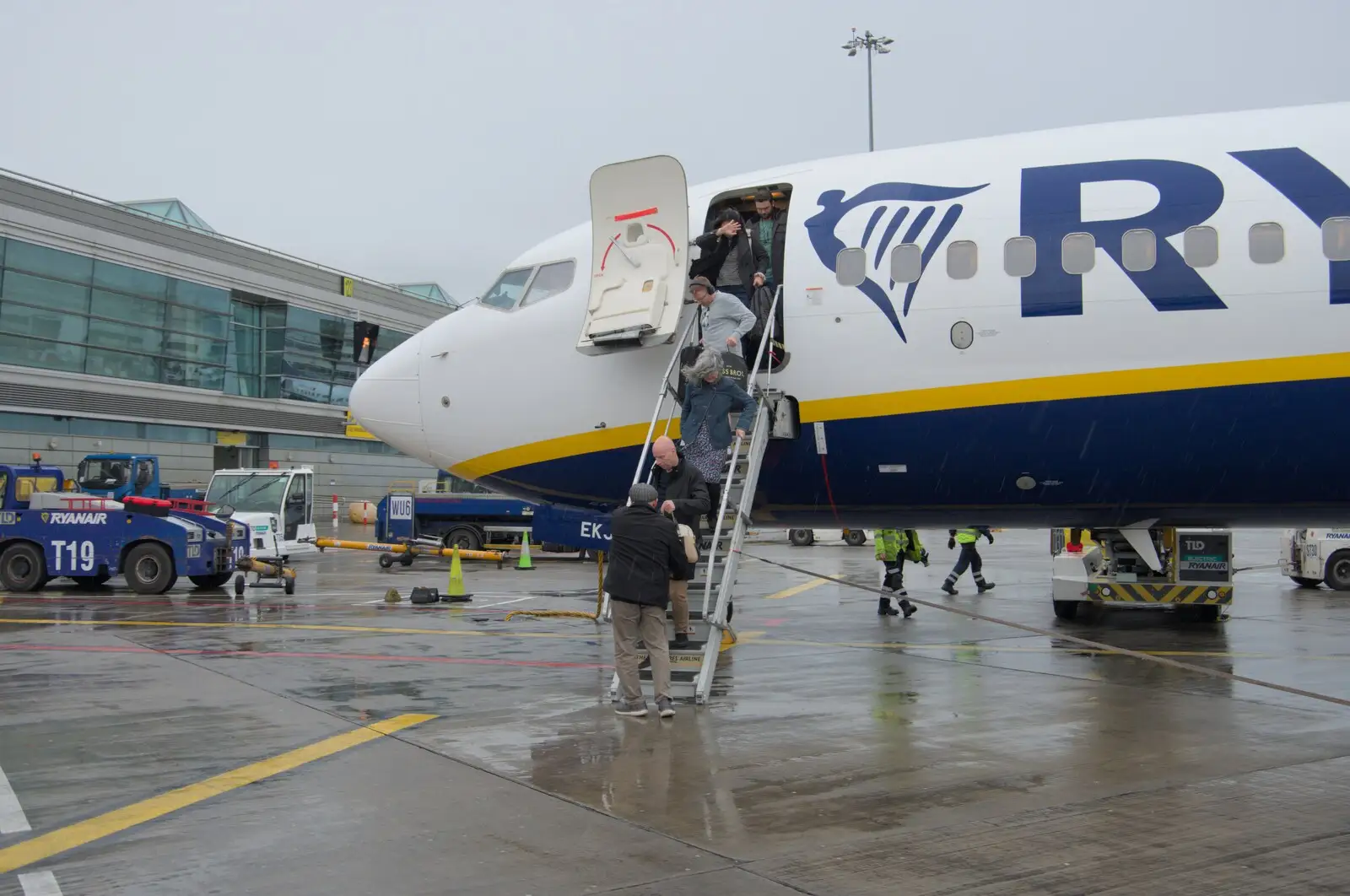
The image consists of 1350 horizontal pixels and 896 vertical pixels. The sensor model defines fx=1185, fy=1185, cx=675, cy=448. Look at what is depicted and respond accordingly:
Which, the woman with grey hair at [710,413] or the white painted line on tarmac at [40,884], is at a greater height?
the woman with grey hair at [710,413]

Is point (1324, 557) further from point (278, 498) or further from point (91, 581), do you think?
point (278, 498)

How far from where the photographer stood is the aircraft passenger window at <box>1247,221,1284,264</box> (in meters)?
10.3

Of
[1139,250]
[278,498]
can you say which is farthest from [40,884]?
[278,498]

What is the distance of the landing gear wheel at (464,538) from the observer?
31.8 meters

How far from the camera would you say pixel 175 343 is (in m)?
46.2

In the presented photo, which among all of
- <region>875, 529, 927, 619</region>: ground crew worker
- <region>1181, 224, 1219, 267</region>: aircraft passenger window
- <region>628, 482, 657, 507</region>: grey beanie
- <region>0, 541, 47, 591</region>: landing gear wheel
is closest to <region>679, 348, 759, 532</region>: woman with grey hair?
<region>628, 482, 657, 507</region>: grey beanie

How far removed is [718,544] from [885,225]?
3463 mm

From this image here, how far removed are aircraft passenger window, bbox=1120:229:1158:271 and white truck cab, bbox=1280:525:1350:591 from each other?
13.9m

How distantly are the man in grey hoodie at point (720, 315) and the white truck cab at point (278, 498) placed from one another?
68.5 feet

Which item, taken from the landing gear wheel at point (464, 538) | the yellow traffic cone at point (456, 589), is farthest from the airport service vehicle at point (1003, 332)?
the landing gear wheel at point (464, 538)

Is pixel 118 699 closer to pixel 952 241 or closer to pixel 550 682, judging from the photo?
pixel 550 682

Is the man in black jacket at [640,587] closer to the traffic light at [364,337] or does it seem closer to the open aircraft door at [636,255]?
the open aircraft door at [636,255]

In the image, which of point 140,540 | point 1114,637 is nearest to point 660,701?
point 1114,637

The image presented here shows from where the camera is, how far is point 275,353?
5181 cm
